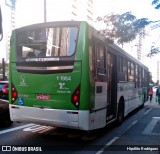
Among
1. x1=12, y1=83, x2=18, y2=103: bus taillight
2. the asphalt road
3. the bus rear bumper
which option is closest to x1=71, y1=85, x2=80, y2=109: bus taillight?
the bus rear bumper

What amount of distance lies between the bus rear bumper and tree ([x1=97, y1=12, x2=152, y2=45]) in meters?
2.56

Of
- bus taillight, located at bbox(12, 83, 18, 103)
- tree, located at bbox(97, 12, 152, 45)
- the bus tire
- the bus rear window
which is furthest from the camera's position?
the bus tire

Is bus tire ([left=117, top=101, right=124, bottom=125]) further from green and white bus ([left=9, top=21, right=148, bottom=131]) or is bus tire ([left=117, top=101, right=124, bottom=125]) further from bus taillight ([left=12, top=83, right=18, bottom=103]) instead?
bus taillight ([left=12, top=83, right=18, bottom=103])

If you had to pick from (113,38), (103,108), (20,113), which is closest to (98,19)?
(113,38)

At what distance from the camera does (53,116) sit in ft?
24.3

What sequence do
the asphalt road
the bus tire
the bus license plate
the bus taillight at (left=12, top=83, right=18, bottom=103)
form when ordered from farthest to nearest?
the bus tire < the bus taillight at (left=12, top=83, right=18, bottom=103) < the bus license plate < the asphalt road

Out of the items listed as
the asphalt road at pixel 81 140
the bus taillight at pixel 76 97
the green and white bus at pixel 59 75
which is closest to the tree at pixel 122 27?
the green and white bus at pixel 59 75

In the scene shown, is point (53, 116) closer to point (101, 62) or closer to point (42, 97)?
point (42, 97)

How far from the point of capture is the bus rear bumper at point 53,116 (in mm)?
7137

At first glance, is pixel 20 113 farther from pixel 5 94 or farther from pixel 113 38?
pixel 5 94

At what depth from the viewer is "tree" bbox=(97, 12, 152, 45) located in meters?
7.73

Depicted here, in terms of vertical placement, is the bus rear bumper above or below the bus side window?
below

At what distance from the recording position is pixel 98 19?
8.94 metres

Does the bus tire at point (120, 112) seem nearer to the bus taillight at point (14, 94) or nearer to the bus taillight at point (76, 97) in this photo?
the bus taillight at point (76, 97)
